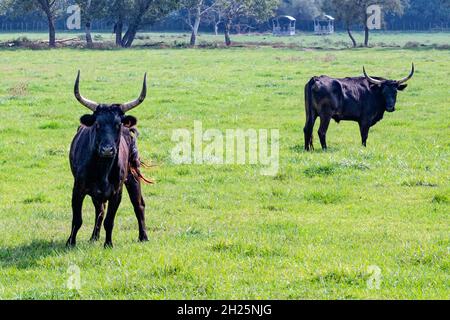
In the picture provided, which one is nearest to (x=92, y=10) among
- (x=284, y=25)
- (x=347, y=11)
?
(x=347, y=11)

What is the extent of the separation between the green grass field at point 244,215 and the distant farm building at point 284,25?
82.8 metres

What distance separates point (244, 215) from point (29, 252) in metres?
3.39

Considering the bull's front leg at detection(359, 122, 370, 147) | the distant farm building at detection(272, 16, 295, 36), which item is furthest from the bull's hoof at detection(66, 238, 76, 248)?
the distant farm building at detection(272, 16, 295, 36)

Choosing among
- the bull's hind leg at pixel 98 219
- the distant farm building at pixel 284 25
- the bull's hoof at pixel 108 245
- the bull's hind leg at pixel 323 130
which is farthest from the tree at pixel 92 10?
the bull's hoof at pixel 108 245

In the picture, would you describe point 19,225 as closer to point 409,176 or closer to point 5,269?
point 5,269

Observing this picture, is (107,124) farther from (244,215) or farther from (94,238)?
(244,215)

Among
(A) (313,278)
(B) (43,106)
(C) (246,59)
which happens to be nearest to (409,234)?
(A) (313,278)

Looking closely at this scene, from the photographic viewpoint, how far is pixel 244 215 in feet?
38.2

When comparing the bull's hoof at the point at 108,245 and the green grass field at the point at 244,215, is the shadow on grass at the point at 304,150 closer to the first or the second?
the green grass field at the point at 244,215

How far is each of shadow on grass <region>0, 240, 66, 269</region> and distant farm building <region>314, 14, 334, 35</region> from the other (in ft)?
334

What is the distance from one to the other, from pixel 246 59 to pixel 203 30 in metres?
64.4

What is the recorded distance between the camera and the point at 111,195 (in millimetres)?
9664

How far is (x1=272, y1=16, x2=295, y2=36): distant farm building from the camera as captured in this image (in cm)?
10684

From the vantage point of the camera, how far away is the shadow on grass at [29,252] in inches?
350
